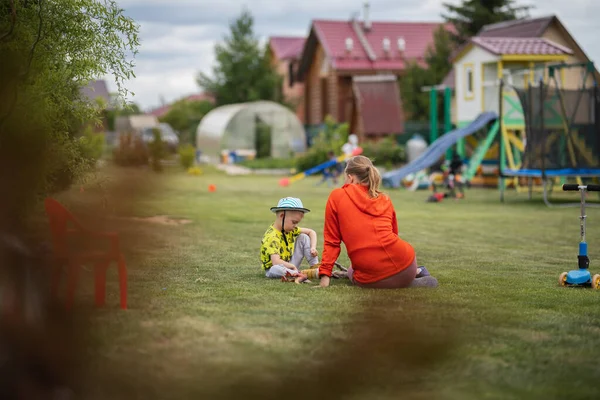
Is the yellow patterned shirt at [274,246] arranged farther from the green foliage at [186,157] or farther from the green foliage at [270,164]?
the green foliage at [270,164]

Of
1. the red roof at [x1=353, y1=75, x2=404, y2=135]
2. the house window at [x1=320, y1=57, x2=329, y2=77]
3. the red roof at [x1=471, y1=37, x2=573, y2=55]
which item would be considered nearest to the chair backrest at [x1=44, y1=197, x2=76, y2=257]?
the red roof at [x1=471, y1=37, x2=573, y2=55]

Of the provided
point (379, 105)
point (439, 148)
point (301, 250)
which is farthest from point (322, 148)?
point (301, 250)

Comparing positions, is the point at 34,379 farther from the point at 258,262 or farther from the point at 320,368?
the point at 258,262

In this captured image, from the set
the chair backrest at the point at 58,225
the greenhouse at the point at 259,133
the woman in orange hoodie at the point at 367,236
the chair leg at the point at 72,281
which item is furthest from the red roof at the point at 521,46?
the chair leg at the point at 72,281

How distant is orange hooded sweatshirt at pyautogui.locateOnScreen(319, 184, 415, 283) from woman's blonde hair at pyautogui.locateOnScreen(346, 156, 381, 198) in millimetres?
59

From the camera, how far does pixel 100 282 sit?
7.81 meters

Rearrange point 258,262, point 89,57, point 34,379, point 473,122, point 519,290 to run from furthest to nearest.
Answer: point 473,122
point 258,262
point 89,57
point 519,290
point 34,379

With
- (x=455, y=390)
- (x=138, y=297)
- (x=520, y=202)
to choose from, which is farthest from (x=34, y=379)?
(x=520, y=202)

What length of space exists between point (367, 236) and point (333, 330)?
2273 mm

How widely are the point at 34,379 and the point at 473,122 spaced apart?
26.1 metres

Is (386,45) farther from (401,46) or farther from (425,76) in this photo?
(425,76)

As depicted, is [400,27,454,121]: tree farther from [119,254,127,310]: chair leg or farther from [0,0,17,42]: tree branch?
[119,254,127,310]: chair leg

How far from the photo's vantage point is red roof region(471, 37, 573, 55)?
30.0 m

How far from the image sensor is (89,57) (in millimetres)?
10539
